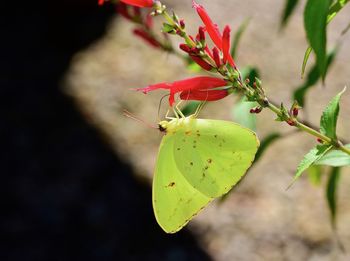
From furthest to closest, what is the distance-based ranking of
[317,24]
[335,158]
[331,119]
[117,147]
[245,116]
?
[117,147]
[245,116]
[335,158]
[331,119]
[317,24]

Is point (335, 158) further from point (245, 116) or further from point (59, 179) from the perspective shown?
point (59, 179)

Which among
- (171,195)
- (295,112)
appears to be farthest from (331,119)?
(171,195)

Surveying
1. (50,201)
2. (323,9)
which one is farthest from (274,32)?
(323,9)

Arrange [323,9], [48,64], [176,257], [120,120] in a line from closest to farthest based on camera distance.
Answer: [323,9], [176,257], [120,120], [48,64]

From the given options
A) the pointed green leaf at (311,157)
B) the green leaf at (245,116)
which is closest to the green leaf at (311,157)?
the pointed green leaf at (311,157)

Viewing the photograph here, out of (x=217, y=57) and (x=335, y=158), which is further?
(x=335, y=158)

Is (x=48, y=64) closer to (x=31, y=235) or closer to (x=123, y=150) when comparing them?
(x=123, y=150)
